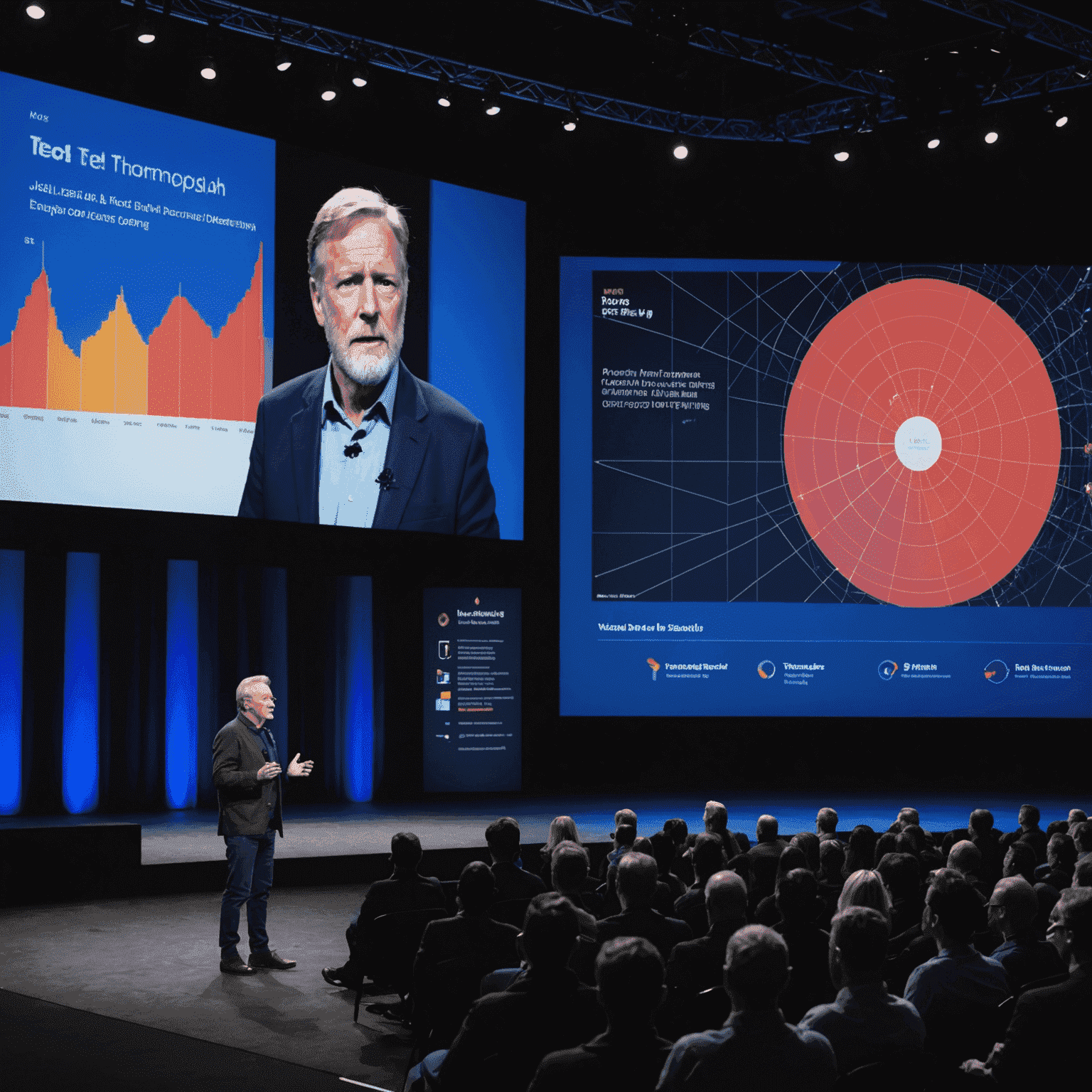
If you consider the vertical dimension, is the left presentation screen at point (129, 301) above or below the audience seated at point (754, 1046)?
above

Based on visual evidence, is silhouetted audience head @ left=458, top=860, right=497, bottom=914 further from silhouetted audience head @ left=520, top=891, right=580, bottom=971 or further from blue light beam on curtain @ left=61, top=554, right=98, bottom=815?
blue light beam on curtain @ left=61, top=554, right=98, bottom=815

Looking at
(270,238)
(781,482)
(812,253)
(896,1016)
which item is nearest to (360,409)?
(270,238)

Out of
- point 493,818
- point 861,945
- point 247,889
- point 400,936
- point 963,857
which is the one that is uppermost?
point 861,945

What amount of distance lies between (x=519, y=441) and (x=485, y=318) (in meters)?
1.05

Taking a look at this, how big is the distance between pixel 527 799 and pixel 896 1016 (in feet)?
27.8

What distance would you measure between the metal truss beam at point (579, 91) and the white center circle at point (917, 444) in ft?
8.72

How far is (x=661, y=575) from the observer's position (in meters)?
11.0

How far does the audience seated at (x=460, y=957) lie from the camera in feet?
11.3

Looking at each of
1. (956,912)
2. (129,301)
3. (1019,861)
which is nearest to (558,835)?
(1019,861)

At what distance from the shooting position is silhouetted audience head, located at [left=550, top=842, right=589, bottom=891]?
3949 mm

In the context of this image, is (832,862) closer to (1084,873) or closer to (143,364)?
(1084,873)

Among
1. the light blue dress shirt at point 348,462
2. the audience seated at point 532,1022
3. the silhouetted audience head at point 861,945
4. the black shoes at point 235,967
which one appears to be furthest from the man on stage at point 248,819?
the light blue dress shirt at point 348,462

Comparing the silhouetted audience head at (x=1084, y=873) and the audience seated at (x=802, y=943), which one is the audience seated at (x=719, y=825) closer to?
the silhouetted audience head at (x=1084, y=873)

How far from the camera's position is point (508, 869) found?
4.54 m
